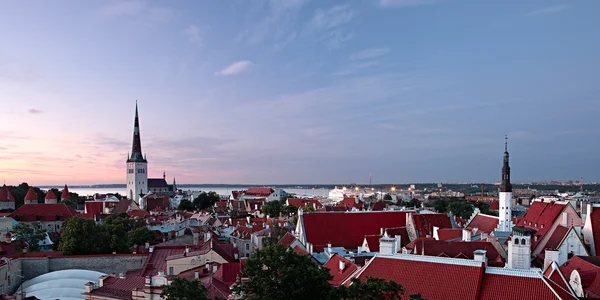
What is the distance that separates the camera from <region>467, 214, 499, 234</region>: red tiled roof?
142 feet

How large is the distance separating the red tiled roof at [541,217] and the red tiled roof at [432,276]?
22185 millimetres

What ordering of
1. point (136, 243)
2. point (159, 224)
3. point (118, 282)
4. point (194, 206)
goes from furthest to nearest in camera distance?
point (194, 206) < point (159, 224) < point (136, 243) < point (118, 282)

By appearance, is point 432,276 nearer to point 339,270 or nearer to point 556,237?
point 339,270

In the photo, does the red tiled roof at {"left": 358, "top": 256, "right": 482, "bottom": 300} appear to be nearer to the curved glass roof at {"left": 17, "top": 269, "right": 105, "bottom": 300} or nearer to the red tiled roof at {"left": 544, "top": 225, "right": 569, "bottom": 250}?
the red tiled roof at {"left": 544, "top": 225, "right": 569, "bottom": 250}

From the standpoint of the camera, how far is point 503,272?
16219mm

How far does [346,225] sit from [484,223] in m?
15.1

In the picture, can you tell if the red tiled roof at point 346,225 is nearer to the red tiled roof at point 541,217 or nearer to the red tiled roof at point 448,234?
the red tiled roof at point 448,234

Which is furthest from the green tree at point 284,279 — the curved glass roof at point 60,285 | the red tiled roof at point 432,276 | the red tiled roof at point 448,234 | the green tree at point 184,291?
the red tiled roof at point 448,234

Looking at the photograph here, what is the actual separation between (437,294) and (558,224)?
2630 centimetres

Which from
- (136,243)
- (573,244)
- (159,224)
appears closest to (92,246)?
(136,243)

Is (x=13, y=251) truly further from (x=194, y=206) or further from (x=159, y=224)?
(x=194, y=206)

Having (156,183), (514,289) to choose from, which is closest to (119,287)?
(514,289)

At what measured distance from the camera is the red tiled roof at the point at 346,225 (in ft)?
132

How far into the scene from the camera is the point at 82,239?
129 feet
